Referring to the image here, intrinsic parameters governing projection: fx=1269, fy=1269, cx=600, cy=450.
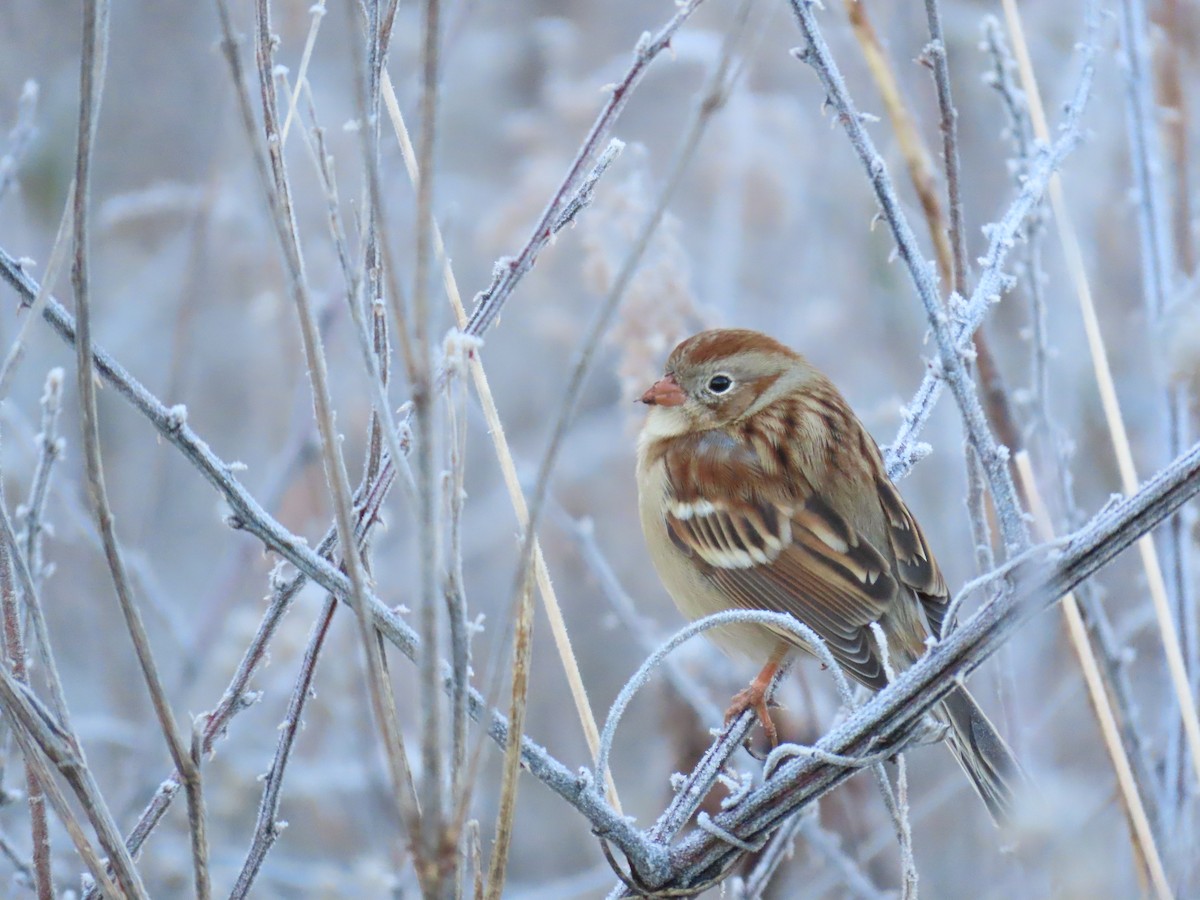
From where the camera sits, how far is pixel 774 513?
8.00 feet

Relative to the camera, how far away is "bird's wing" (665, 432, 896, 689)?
229 cm

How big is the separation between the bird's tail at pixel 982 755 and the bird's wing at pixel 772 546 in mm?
314

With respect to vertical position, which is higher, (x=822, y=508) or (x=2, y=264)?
(x=822, y=508)

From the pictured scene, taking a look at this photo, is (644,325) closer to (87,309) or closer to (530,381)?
(87,309)

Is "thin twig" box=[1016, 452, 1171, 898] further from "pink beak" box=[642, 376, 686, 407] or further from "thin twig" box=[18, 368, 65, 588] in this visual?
"thin twig" box=[18, 368, 65, 588]

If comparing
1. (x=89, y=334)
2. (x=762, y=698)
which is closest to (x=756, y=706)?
(x=762, y=698)

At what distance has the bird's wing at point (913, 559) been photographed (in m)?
2.30

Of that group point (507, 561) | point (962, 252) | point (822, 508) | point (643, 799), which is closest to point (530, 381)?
point (507, 561)

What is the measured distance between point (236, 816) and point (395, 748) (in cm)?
239

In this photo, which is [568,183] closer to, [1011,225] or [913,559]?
[1011,225]

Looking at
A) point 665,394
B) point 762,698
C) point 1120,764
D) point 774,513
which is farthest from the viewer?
point 665,394

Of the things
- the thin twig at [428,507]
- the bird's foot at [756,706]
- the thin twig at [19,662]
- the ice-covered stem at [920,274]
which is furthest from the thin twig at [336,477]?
the bird's foot at [756,706]

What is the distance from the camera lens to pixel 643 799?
3.73m

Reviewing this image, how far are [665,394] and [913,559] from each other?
63cm
